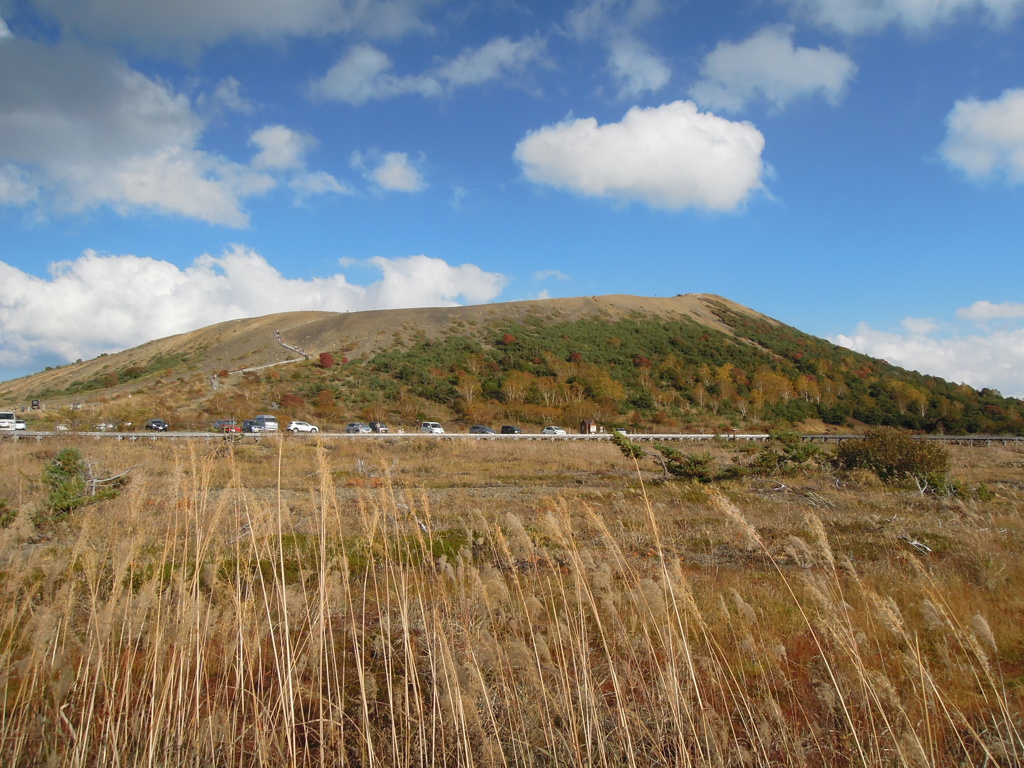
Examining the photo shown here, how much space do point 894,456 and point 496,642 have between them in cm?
1770

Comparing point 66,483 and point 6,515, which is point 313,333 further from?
point 6,515

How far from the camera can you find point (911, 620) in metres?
5.32

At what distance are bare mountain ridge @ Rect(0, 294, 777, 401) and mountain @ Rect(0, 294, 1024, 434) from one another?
0.44 meters

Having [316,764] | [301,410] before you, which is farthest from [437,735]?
[301,410]

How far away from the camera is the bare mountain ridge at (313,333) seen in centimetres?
6625

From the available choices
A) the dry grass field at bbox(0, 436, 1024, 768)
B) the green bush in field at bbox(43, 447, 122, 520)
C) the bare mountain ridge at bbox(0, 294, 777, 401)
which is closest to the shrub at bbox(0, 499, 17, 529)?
the dry grass field at bbox(0, 436, 1024, 768)

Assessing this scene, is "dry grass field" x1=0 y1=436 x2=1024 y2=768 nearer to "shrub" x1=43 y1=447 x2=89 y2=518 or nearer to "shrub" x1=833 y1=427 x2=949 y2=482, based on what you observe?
"shrub" x1=43 y1=447 x2=89 y2=518

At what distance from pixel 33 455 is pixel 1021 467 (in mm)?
37422

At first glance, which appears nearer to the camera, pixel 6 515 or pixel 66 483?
pixel 6 515

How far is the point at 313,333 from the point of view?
76.8m

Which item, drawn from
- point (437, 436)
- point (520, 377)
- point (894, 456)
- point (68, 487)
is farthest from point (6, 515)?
point (520, 377)

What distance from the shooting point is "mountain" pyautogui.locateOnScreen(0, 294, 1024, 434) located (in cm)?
4859

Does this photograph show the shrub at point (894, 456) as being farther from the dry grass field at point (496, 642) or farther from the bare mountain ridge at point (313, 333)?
the bare mountain ridge at point (313, 333)

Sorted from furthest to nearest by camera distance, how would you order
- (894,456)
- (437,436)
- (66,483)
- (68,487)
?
(437,436)
(894,456)
(66,483)
(68,487)
